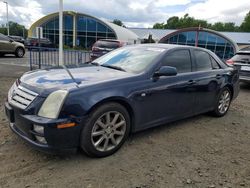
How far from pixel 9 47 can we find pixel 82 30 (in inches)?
884

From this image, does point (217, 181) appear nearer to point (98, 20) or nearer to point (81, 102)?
point (81, 102)

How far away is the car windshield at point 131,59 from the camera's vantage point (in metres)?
3.68

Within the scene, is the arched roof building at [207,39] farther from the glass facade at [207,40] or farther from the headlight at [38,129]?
the headlight at [38,129]

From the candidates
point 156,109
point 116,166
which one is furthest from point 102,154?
point 156,109

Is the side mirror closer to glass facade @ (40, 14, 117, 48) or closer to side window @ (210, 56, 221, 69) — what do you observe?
side window @ (210, 56, 221, 69)

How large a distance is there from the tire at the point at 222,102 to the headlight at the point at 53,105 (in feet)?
11.5

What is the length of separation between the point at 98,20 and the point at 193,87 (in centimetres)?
3287

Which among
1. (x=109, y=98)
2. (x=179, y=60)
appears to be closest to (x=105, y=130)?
(x=109, y=98)

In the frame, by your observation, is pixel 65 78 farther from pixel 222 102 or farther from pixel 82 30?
pixel 82 30

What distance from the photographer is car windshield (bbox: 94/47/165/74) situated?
12.1ft

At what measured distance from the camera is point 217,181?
2758mm

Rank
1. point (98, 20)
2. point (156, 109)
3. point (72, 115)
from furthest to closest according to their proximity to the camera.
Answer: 1. point (98, 20)
2. point (156, 109)
3. point (72, 115)

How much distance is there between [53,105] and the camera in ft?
8.75

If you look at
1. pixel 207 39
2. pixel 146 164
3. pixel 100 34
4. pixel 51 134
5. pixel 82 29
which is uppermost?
pixel 82 29
